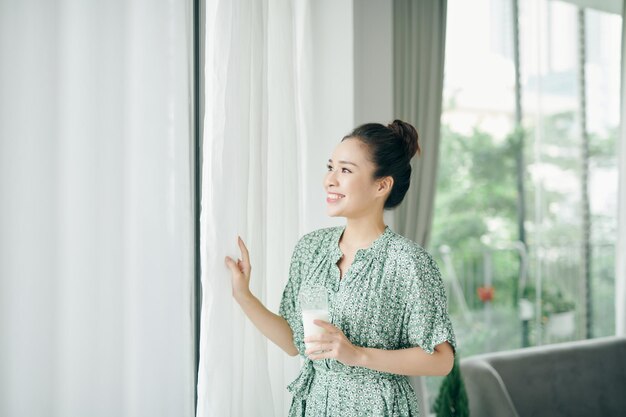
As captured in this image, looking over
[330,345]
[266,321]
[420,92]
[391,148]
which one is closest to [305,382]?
[266,321]

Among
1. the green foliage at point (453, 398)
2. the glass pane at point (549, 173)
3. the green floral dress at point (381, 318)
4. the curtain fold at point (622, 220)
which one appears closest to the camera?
the green floral dress at point (381, 318)

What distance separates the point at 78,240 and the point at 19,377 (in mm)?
387

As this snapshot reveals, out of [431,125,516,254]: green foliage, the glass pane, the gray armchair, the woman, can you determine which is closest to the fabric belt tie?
the woman

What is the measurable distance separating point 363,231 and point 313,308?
1.05ft

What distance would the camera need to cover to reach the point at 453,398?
9.81ft

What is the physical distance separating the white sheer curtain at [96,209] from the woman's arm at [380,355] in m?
0.61

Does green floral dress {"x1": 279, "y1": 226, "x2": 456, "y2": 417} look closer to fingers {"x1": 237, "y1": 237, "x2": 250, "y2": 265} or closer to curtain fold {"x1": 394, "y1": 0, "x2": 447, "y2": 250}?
fingers {"x1": 237, "y1": 237, "x2": 250, "y2": 265}

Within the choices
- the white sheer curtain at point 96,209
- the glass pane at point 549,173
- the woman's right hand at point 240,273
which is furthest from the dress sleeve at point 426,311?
the glass pane at point 549,173

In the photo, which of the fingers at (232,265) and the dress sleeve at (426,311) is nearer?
the dress sleeve at (426,311)

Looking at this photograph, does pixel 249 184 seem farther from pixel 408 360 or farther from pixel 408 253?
pixel 408 360

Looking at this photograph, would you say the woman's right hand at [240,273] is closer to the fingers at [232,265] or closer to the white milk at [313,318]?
the fingers at [232,265]

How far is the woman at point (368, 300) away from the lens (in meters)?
1.61

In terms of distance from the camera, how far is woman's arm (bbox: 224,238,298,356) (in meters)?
1.78

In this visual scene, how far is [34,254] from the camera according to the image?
1.64m
